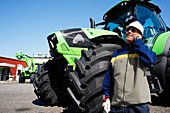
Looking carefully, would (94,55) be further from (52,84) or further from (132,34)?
(52,84)

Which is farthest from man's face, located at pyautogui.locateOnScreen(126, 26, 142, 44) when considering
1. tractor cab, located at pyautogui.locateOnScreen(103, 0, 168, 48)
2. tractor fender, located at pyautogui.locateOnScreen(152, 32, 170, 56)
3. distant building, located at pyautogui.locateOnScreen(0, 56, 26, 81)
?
distant building, located at pyautogui.locateOnScreen(0, 56, 26, 81)

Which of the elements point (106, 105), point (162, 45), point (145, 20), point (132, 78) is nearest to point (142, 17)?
point (145, 20)

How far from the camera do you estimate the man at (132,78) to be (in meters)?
1.92

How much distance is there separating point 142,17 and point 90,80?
8.15 ft

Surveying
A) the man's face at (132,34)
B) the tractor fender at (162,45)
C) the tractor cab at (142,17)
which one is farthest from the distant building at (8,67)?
the man's face at (132,34)

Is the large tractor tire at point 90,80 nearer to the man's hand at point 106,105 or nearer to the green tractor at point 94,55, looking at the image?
the green tractor at point 94,55

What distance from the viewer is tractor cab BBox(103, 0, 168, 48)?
4238 millimetres

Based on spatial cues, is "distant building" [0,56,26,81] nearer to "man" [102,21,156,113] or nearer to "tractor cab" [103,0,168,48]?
"tractor cab" [103,0,168,48]

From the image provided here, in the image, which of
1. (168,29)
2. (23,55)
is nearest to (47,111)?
(168,29)

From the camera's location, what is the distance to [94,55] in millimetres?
2844

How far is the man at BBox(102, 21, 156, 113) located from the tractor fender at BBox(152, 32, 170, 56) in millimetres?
1832

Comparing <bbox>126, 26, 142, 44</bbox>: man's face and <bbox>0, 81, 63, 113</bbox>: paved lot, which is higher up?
<bbox>126, 26, 142, 44</bbox>: man's face

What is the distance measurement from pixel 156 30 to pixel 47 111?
3323 millimetres

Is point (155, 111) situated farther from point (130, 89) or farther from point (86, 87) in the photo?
point (130, 89)
